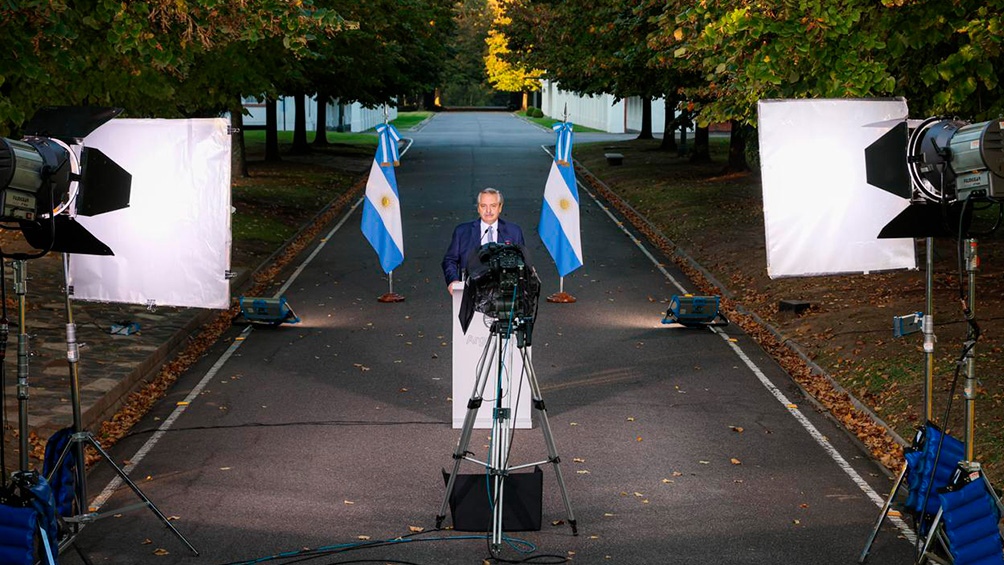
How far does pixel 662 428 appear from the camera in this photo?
1245 cm

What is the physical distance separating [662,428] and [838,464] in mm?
1788

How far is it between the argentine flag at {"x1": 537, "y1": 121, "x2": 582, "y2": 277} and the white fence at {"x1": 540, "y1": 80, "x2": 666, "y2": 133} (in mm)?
44155

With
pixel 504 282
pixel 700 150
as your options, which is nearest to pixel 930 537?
pixel 504 282

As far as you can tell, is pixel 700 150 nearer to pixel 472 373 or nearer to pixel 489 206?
pixel 472 373

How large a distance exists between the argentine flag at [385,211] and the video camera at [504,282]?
11441mm

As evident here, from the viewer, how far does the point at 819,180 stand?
30.3 feet

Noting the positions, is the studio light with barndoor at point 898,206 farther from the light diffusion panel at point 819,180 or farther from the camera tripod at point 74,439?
the camera tripod at point 74,439

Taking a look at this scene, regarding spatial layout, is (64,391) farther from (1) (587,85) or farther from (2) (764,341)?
(1) (587,85)

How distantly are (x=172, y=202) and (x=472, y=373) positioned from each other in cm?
307

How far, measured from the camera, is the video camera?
885cm

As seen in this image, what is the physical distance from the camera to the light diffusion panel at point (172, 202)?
10.2 metres

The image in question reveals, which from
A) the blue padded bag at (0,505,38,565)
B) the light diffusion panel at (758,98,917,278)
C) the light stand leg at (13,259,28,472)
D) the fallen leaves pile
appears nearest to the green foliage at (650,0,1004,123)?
the fallen leaves pile

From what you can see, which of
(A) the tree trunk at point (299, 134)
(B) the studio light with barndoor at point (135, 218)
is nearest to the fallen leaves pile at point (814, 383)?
(B) the studio light with barndoor at point (135, 218)

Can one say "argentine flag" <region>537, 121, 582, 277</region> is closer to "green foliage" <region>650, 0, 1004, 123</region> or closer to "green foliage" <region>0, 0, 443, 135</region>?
"green foliage" <region>0, 0, 443, 135</region>
